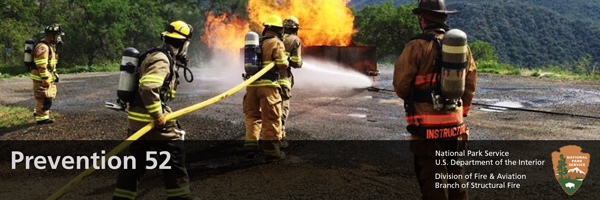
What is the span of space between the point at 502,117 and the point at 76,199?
26.9 feet

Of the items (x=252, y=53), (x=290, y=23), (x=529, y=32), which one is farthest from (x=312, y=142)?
(x=529, y=32)

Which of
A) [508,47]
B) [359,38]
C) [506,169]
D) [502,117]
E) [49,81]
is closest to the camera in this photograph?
[506,169]

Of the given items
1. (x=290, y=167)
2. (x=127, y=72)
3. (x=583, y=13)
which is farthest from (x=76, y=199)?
(x=583, y=13)

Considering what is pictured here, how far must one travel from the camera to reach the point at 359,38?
4531cm

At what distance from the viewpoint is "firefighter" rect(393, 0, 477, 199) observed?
11.3ft

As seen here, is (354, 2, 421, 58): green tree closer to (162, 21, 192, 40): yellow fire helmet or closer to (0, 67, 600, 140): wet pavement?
(0, 67, 600, 140): wet pavement

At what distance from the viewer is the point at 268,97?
5941 mm

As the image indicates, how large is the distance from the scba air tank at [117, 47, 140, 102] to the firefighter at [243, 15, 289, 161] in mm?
2229

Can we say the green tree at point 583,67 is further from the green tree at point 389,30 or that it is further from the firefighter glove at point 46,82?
the firefighter glove at point 46,82

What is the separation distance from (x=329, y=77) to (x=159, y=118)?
1233 centimetres

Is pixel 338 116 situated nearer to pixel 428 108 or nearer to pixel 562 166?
pixel 562 166

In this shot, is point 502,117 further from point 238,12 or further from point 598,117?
point 238,12

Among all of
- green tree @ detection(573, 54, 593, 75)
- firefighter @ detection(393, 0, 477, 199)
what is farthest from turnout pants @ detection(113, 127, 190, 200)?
green tree @ detection(573, 54, 593, 75)

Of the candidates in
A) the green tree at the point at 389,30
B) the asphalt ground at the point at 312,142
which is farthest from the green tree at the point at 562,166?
the green tree at the point at 389,30
